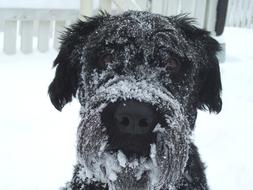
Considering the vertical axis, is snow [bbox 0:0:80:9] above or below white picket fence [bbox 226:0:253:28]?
above

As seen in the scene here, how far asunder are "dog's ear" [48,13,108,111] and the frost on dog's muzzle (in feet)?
1.70

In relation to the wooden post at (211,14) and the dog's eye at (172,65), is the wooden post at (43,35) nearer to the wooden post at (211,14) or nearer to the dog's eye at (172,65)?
the wooden post at (211,14)

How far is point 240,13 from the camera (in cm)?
1511

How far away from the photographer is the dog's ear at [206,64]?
3734 millimetres

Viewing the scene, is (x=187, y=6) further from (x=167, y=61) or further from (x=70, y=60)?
(x=167, y=61)

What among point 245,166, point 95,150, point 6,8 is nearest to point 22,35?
point 6,8

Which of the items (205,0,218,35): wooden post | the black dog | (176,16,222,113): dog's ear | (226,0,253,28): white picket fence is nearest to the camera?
the black dog

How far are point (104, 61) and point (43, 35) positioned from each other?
5.46m

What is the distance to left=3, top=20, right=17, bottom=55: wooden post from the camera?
843 cm

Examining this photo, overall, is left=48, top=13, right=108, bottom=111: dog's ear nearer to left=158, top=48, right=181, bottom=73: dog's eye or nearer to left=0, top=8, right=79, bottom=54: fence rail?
left=158, top=48, right=181, bottom=73: dog's eye

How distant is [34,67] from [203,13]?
2886 millimetres

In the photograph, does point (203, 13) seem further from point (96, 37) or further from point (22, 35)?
point (96, 37)

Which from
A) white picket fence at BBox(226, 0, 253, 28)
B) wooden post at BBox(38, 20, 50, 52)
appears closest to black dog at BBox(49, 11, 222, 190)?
wooden post at BBox(38, 20, 50, 52)

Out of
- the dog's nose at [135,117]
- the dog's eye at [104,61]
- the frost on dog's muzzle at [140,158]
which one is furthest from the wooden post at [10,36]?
the dog's nose at [135,117]
